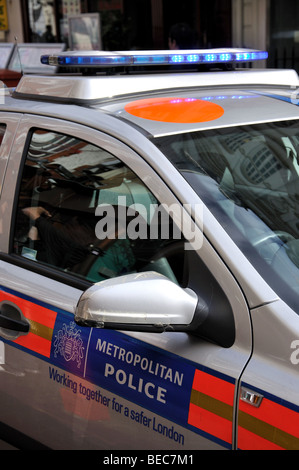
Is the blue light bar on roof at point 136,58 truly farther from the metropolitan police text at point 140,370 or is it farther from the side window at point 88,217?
the metropolitan police text at point 140,370

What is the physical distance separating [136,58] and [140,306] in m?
1.18

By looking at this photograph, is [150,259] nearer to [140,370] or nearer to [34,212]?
[140,370]

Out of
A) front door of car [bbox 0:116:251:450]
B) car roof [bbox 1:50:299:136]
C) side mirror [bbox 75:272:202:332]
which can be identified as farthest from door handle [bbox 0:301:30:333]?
car roof [bbox 1:50:299:136]

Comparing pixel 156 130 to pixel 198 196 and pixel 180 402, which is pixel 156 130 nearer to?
pixel 198 196

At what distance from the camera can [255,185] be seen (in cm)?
224

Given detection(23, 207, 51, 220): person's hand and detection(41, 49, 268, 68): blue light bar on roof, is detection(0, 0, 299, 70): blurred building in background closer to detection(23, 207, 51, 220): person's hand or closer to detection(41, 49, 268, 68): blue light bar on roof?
detection(41, 49, 268, 68): blue light bar on roof

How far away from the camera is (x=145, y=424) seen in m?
1.92

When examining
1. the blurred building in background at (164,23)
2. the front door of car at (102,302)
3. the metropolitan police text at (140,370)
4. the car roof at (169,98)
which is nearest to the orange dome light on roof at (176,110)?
the car roof at (169,98)

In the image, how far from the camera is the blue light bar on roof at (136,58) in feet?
8.33

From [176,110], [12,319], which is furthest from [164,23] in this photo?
[12,319]

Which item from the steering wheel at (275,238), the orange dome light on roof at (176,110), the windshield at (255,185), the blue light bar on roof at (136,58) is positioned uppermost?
the blue light bar on roof at (136,58)

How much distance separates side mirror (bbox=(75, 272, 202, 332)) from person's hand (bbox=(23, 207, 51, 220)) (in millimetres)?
725

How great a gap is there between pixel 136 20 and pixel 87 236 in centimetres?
925

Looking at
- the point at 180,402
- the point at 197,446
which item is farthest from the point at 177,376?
the point at 197,446
